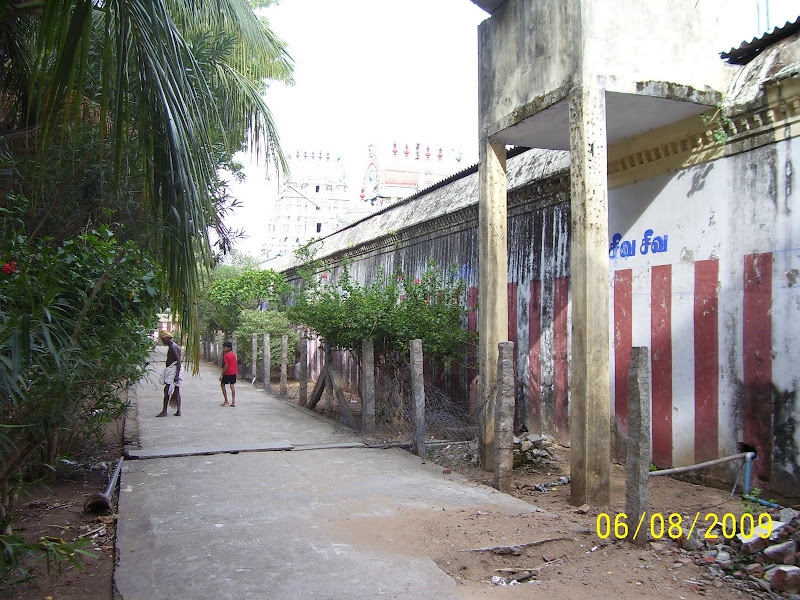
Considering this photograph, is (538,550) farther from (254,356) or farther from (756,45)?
(254,356)

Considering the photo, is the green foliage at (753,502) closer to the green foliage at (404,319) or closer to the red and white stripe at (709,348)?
the red and white stripe at (709,348)

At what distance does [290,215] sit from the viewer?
58.1 meters

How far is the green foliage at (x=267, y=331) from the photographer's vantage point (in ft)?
54.0

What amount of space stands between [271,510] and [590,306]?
3171mm

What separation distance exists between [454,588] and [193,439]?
5693 millimetres

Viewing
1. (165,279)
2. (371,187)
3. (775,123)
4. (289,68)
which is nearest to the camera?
(165,279)

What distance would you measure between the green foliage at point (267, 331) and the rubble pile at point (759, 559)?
13.0 m

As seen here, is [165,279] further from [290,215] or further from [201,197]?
[290,215]

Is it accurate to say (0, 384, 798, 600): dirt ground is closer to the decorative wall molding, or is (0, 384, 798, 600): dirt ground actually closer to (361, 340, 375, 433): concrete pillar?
the decorative wall molding

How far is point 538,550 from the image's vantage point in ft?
14.2

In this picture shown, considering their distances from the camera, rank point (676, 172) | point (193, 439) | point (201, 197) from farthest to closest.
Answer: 1. point (193, 439)
2. point (676, 172)
3. point (201, 197)

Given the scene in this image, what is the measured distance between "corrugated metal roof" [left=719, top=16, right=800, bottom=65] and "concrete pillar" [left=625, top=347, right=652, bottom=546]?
3347 millimetres

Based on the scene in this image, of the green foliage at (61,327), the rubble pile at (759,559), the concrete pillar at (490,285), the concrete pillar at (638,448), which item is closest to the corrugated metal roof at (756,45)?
the concrete pillar at (490,285)

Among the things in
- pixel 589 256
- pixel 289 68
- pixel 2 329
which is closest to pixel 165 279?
pixel 2 329
